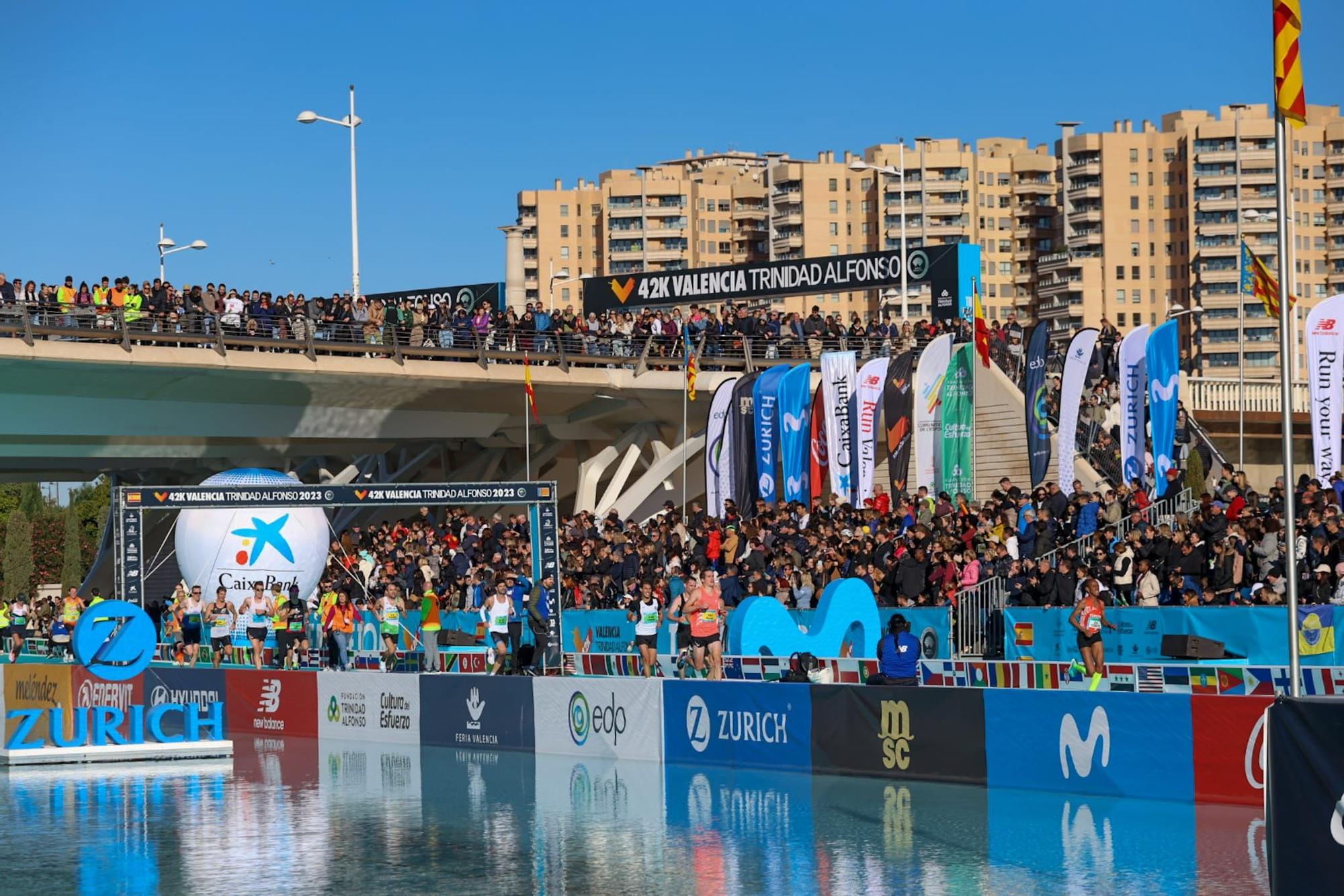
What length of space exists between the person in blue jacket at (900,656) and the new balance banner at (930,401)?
1590 cm

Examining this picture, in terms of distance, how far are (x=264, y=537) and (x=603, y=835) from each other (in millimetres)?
27324

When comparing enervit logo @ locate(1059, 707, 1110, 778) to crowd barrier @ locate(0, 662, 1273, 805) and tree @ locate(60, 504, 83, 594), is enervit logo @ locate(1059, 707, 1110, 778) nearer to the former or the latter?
crowd barrier @ locate(0, 662, 1273, 805)

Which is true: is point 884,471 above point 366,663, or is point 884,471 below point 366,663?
above

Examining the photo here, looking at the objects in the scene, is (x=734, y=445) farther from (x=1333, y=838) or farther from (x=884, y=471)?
(x=1333, y=838)

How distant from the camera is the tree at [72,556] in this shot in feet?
303

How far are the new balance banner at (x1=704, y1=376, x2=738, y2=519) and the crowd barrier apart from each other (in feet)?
42.0

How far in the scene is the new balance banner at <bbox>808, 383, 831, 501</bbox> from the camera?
36.1m

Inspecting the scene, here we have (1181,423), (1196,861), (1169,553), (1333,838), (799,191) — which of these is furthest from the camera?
(799,191)

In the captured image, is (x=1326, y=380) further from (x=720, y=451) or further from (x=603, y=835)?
(x=603, y=835)

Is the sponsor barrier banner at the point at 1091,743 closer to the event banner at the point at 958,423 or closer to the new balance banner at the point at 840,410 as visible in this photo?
the event banner at the point at 958,423

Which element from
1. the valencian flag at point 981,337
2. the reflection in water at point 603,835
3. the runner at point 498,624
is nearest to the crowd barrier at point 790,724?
the reflection in water at point 603,835

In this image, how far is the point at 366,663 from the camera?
2933 cm

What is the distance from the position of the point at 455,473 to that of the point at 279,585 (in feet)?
44.4

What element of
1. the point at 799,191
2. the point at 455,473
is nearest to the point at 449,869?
the point at 455,473
